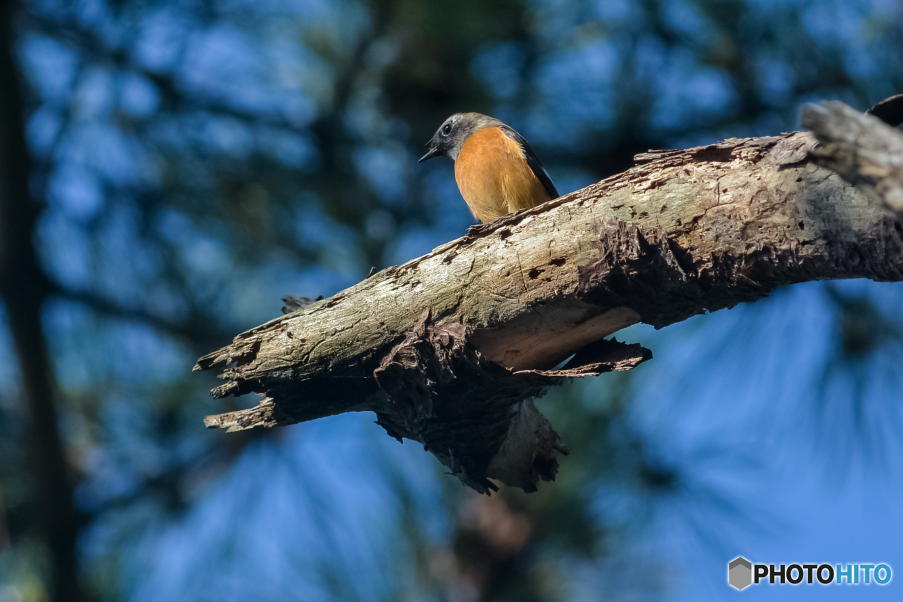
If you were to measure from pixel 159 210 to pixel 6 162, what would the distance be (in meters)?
1.08

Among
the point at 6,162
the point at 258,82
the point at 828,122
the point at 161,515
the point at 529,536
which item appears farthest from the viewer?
the point at 258,82

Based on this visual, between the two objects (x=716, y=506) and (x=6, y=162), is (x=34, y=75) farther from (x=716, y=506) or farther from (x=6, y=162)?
(x=716, y=506)

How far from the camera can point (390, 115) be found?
616 cm

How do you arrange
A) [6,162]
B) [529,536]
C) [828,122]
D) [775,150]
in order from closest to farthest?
[828,122] → [775,150] → [6,162] → [529,536]

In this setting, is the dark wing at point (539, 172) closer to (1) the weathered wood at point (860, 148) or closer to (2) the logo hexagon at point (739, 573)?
(2) the logo hexagon at point (739, 573)

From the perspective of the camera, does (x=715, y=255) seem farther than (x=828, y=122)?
Yes

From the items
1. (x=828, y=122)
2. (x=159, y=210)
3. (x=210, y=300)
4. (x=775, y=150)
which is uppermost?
(x=159, y=210)

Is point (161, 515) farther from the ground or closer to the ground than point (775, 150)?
farther from the ground

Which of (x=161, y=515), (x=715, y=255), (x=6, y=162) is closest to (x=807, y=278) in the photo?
(x=715, y=255)

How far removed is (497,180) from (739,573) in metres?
2.39

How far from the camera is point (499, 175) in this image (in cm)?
490

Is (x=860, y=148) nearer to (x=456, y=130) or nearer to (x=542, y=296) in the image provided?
(x=542, y=296)

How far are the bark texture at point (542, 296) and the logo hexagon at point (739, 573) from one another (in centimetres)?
197

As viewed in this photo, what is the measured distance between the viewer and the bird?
16.0ft
